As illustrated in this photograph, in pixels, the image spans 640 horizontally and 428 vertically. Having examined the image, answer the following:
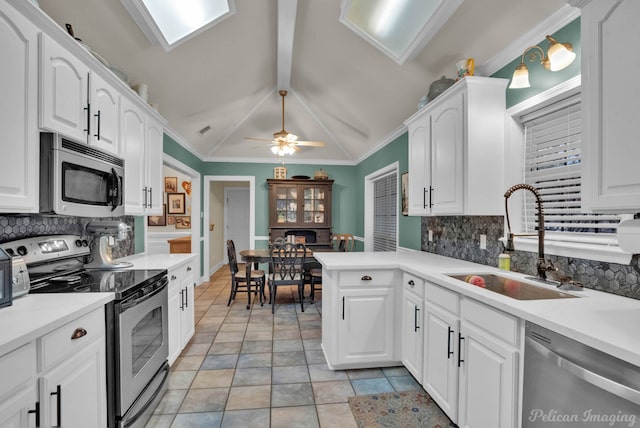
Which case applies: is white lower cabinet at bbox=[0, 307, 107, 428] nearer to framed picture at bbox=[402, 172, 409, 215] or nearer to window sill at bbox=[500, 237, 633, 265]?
window sill at bbox=[500, 237, 633, 265]

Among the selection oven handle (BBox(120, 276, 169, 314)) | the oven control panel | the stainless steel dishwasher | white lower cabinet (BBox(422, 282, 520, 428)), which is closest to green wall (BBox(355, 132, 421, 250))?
white lower cabinet (BBox(422, 282, 520, 428))

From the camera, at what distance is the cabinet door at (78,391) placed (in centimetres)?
113

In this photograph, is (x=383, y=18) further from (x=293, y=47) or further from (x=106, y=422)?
(x=106, y=422)

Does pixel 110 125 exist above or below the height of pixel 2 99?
above

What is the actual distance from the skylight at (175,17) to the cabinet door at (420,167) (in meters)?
1.96

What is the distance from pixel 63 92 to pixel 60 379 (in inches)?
55.7

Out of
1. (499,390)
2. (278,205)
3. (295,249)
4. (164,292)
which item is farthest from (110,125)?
(278,205)

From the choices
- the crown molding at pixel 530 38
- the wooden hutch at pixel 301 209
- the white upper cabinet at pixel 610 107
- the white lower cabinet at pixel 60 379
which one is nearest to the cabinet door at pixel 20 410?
the white lower cabinet at pixel 60 379

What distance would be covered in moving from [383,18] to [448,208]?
1683 millimetres

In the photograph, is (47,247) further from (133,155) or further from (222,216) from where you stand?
(222,216)

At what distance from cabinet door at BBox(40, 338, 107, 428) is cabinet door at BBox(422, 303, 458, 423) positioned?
180cm

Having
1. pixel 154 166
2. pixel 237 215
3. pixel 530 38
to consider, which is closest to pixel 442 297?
pixel 530 38

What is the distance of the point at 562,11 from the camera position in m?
1.69

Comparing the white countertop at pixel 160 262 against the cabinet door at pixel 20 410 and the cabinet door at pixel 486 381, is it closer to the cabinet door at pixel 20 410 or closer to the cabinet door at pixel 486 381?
the cabinet door at pixel 20 410
